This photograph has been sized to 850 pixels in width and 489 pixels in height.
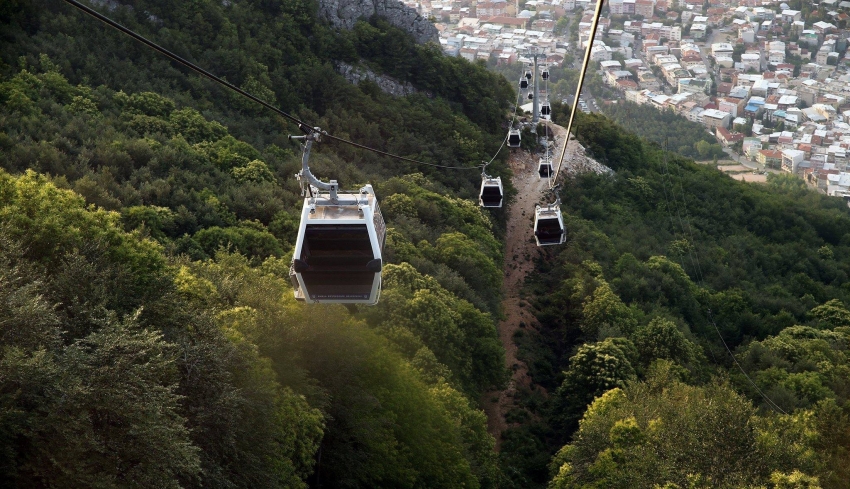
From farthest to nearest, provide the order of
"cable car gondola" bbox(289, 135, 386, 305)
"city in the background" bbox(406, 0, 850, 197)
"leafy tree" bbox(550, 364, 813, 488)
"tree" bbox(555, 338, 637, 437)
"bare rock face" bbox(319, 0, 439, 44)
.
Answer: "city in the background" bbox(406, 0, 850, 197) < "bare rock face" bbox(319, 0, 439, 44) < "tree" bbox(555, 338, 637, 437) < "leafy tree" bbox(550, 364, 813, 488) < "cable car gondola" bbox(289, 135, 386, 305)

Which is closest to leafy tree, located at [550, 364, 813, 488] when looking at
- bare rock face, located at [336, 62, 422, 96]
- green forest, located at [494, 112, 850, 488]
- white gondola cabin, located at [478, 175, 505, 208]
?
green forest, located at [494, 112, 850, 488]

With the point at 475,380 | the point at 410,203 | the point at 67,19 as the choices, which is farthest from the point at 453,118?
the point at 475,380

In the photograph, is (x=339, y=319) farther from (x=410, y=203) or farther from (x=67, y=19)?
(x=67, y=19)

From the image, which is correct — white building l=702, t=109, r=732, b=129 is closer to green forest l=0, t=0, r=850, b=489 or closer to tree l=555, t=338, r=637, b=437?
green forest l=0, t=0, r=850, b=489

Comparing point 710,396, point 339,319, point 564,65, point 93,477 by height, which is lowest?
point 564,65

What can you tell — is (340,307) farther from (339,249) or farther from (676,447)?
(676,447)

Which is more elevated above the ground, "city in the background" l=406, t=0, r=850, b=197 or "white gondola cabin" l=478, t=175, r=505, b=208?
"white gondola cabin" l=478, t=175, r=505, b=208
